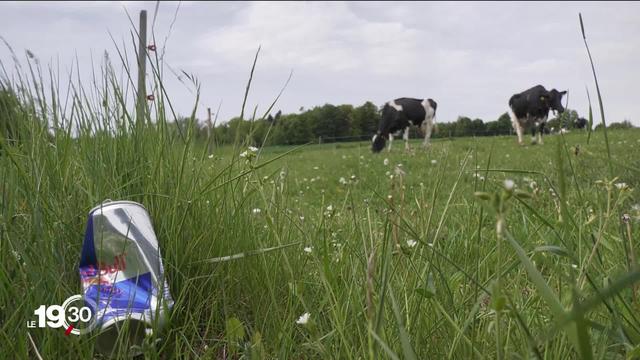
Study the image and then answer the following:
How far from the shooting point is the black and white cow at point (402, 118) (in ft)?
64.6

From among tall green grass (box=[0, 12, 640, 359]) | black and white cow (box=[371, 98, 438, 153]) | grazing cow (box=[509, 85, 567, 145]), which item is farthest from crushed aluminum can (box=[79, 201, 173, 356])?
black and white cow (box=[371, 98, 438, 153])

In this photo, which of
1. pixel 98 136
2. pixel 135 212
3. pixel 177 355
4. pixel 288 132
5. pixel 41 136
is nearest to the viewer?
pixel 177 355

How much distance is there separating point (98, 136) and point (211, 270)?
2.54 ft

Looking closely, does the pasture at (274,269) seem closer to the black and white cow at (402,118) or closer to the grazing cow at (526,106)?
the grazing cow at (526,106)

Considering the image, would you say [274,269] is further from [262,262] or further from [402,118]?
[402,118]

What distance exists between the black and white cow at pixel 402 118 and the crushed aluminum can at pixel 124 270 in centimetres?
1801

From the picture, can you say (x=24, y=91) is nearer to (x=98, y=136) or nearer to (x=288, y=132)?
(x=98, y=136)

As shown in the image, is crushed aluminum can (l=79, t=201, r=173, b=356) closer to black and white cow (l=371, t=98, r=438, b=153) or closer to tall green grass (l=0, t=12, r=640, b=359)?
tall green grass (l=0, t=12, r=640, b=359)

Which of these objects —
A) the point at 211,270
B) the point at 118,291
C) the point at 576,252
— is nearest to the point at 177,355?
the point at 118,291

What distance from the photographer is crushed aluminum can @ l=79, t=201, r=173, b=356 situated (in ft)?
4.35

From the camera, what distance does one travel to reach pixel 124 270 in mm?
1456

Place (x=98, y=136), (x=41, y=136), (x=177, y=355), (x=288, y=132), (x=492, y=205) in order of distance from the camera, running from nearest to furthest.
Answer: (x=492, y=205) < (x=177, y=355) < (x=41, y=136) < (x=98, y=136) < (x=288, y=132)

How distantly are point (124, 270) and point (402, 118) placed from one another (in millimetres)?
18765

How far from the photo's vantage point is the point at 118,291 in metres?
1.40
